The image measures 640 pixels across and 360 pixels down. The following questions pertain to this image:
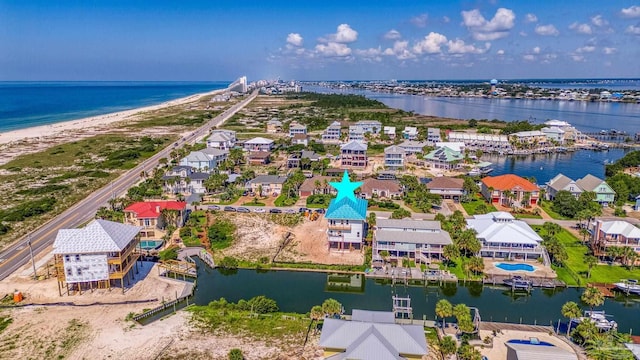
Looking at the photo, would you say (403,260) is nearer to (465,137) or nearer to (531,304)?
(531,304)

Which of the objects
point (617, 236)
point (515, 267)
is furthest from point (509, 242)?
point (617, 236)

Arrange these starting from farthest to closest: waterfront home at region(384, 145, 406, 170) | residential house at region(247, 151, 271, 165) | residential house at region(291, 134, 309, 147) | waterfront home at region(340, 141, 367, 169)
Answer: residential house at region(291, 134, 309, 147) < residential house at region(247, 151, 271, 165) < waterfront home at region(340, 141, 367, 169) < waterfront home at region(384, 145, 406, 170)

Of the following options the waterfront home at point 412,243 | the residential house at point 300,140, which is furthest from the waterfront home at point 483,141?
the waterfront home at point 412,243

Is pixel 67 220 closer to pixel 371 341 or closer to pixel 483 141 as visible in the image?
pixel 371 341

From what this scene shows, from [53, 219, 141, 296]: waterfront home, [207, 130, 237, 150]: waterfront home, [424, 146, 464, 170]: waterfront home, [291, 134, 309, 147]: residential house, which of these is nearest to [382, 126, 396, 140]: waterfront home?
[291, 134, 309, 147]: residential house

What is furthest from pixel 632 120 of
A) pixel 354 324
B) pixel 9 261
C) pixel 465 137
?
pixel 9 261

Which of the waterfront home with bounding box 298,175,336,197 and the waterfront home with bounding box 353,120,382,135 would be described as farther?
the waterfront home with bounding box 353,120,382,135

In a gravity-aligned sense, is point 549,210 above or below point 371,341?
below

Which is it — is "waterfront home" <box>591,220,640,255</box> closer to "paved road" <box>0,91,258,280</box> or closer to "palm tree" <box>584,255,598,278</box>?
"palm tree" <box>584,255,598,278</box>
